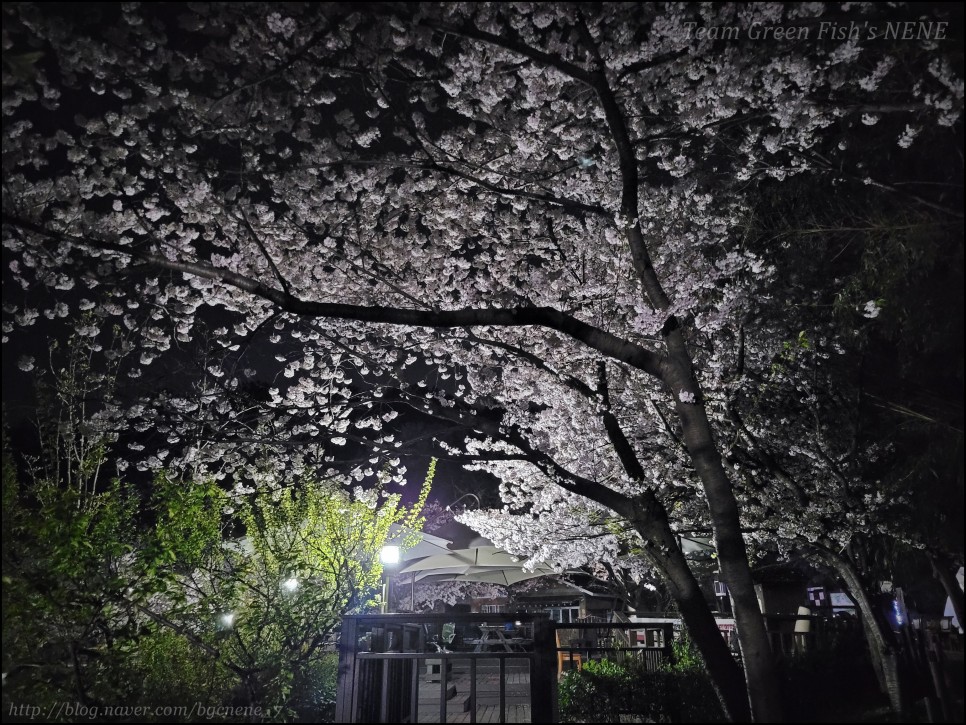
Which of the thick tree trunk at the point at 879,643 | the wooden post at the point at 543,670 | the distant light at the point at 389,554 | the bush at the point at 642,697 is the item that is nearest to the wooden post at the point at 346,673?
the wooden post at the point at 543,670

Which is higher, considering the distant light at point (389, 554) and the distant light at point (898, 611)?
the distant light at point (389, 554)

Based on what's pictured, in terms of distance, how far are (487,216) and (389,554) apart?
571cm

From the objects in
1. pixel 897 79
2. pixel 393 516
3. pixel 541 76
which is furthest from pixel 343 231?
pixel 897 79

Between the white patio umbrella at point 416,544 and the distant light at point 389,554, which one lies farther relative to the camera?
the white patio umbrella at point 416,544

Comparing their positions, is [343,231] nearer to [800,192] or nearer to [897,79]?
[800,192]

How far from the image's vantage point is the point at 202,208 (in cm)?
785

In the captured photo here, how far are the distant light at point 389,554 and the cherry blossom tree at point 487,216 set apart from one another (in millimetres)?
Answer: 1836

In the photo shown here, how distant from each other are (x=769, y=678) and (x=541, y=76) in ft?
20.8

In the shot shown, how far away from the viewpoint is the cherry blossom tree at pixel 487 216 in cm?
555

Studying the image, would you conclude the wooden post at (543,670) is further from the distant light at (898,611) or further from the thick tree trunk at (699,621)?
the distant light at (898,611)

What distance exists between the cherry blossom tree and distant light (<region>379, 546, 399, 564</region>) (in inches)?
72.3

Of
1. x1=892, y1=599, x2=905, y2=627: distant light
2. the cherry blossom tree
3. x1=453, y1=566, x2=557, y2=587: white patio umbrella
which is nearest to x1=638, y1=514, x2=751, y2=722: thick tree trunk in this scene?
the cherry blossom tree

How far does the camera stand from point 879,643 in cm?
795

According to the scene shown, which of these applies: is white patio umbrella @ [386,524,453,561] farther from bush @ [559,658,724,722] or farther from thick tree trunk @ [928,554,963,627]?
thick tree trunk @ [928,554,963,627]
